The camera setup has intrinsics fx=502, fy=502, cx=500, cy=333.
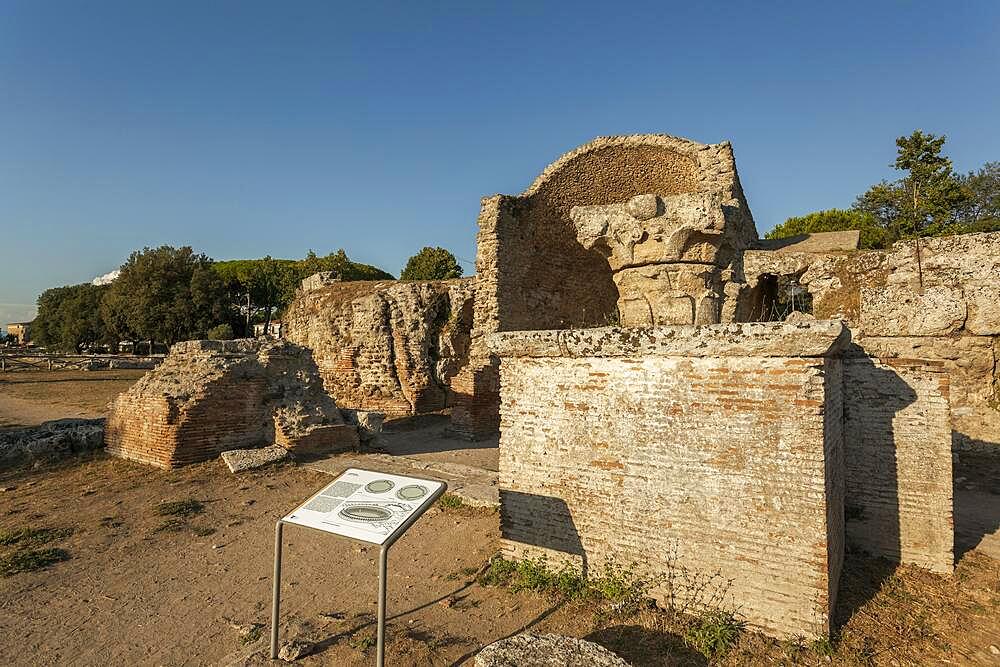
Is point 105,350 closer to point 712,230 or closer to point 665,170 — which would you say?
point 665,170

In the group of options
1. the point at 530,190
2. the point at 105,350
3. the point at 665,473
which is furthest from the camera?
the point at 105,350

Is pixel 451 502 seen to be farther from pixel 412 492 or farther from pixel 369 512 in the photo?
pixel 369 512

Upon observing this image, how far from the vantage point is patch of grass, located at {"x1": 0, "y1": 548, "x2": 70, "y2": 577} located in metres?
4.73

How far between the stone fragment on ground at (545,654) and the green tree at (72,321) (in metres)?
44.9

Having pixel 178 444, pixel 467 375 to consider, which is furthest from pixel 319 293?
pixel 178 444

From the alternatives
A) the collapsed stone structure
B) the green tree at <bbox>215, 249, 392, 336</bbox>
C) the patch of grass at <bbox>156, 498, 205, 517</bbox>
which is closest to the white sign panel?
the collapsed stone structure

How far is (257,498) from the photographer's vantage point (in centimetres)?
697

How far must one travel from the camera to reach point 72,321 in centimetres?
4050

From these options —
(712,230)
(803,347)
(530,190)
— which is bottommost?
(803,347)

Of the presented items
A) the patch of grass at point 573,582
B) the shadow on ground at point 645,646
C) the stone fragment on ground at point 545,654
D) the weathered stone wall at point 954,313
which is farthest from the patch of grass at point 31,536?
the weathered stone wall at point 954,313

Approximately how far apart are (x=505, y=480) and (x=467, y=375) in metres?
7.17

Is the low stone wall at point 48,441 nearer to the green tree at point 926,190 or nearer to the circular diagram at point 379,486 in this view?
the circular diagram at point 379,486

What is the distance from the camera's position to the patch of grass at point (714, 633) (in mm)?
3426

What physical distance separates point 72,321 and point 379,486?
49.9 metres
